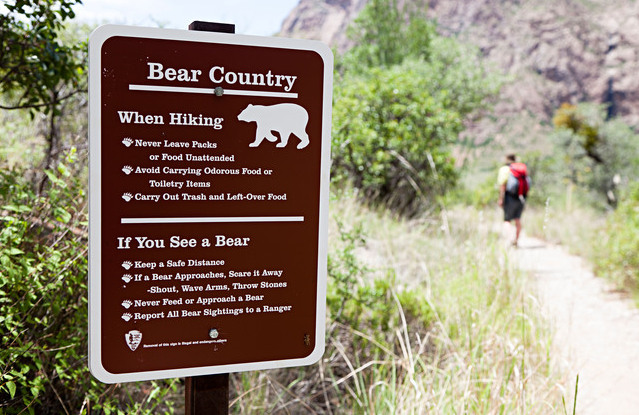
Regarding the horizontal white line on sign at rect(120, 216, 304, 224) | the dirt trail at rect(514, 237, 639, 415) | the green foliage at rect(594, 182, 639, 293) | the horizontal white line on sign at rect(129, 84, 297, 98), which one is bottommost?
the dirt trail at rect(514, 237, 639, 415)

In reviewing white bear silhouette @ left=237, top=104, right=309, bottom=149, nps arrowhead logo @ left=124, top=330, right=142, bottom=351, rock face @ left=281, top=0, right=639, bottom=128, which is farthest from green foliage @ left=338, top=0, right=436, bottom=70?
rock face @ left=281, top=0, right=639, bottom=128

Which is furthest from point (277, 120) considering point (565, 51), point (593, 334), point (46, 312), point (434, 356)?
point (565, 51)

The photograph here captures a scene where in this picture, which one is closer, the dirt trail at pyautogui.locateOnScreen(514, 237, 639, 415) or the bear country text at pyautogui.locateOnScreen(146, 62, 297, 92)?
the bear country text at pyautogui.locateOnScreen(146, 62, 297, 92)

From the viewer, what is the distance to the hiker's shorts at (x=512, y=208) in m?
9.57

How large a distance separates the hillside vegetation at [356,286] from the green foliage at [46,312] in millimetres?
11

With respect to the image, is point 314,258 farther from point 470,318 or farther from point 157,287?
point 470,318

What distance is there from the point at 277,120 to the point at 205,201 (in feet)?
1.11

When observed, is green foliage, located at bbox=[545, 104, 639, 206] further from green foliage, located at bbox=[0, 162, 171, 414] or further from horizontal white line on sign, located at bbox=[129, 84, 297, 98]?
horizontal white line on sign, located at bbox=[129, 84, 297, 98]

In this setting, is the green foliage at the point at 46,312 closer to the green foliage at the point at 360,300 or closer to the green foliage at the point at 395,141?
the green foliage at the point at 360,300

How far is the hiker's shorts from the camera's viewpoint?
9.57m

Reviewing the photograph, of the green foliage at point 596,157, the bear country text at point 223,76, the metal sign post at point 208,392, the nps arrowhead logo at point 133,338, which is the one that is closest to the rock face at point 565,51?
the green foliage at point 596,157

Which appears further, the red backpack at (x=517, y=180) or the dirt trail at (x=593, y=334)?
the red backpack at (x=517, y=180)

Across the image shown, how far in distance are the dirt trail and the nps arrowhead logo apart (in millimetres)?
2225

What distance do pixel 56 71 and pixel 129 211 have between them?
2339mm
